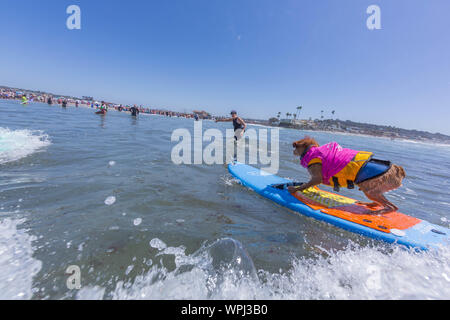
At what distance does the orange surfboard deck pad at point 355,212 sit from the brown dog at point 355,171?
21 cm

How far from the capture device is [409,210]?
5.25m

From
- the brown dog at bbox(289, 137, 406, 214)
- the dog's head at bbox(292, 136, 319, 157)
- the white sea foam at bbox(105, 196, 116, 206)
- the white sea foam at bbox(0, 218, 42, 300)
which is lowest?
the white sea foam at bbox(0, 218, 42, 300)

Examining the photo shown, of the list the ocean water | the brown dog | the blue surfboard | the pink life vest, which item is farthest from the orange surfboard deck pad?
the pink life vest

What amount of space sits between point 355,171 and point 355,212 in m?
1.00

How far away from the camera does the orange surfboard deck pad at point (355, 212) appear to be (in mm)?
3754

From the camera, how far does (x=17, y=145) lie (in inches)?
272

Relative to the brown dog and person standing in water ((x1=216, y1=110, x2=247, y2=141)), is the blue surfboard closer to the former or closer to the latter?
the brown dog

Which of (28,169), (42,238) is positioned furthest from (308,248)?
(28,169)

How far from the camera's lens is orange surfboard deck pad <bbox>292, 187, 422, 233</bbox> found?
12.3 feet

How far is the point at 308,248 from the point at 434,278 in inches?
58.8

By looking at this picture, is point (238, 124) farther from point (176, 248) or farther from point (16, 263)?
point (16, 263)

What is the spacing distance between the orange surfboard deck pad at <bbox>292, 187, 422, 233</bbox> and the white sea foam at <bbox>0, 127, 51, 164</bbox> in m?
8.48

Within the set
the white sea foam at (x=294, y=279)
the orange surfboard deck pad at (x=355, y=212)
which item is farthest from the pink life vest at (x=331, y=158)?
the white sea foam at (x=294, y=279)
